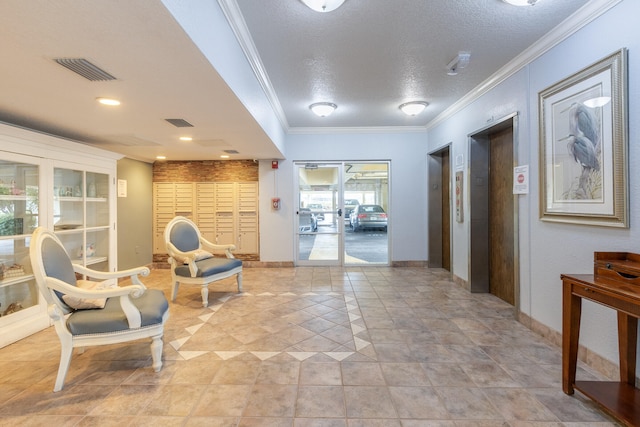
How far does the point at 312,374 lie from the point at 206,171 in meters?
4.52

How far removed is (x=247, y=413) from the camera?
66.0 inches

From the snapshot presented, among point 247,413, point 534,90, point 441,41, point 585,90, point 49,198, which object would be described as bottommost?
point 247,413

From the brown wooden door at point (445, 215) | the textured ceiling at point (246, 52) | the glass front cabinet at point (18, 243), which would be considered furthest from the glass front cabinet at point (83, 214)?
the brown wooden door at point (445, 215)

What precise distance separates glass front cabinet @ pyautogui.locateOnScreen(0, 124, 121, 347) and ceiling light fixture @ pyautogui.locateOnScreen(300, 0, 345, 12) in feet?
8.97

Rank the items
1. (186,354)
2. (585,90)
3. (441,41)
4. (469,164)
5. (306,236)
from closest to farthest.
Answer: (585,90), (186,354), (441,41), (469,164), (306,236)

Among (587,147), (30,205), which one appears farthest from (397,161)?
(30,205)

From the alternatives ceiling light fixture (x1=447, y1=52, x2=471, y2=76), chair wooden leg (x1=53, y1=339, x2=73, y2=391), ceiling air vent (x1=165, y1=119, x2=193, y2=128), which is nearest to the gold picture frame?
ceiling light fixture (x1=447, y1=52, x2=471, y2=76)

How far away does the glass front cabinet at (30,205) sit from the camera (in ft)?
8.55

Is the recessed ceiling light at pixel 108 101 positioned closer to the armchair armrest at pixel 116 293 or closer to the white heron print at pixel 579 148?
the armchair armrest at pixel 116 293

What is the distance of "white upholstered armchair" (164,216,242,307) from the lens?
11.3ft

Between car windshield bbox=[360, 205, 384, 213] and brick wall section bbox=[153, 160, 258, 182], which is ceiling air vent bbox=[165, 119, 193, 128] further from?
car windshield bbox=[360, 205, 384, 213]

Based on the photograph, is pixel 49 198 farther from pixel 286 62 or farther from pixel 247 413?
pixel 247 413

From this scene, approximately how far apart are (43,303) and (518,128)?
4999 mm

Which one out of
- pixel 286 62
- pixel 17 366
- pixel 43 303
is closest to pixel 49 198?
pixel 43 303
